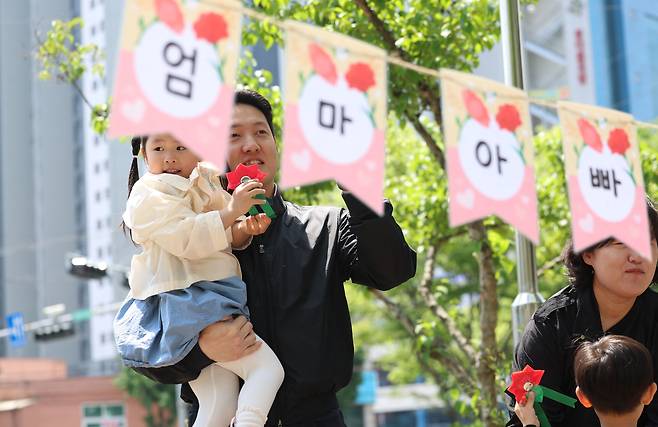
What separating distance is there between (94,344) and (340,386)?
47.6m

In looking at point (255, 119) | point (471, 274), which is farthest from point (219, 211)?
point (471, 274)

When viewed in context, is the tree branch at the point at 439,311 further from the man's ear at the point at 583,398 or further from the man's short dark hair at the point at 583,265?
the man's ear at the point at 583,398

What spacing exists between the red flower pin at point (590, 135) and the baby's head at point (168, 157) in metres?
1.14

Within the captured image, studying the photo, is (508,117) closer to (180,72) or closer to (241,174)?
(241,174)

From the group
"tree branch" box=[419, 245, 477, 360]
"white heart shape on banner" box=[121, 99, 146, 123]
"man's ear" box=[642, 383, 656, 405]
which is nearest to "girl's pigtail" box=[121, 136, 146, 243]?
"white heart shape on banner" box=[121, 99, 146, 123]

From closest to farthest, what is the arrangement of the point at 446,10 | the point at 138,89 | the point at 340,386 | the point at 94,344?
the point at 138,89, the point at 340,386, the point at 446,10, the point at 94,344

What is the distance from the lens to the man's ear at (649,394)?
9.55 feet

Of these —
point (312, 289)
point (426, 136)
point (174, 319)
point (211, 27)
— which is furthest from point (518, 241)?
point (211, 27)

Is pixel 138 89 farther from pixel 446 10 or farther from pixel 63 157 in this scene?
pixel 63 157

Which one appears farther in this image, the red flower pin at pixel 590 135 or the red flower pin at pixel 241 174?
the red flower pin at pixel 241 174

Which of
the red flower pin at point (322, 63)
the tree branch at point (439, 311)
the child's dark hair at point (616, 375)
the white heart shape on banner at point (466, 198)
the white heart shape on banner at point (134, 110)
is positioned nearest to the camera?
the white heart shape on banner at point (134, 110)

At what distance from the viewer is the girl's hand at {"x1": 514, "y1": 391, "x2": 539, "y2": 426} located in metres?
2.90

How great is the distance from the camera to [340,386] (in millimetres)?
2908

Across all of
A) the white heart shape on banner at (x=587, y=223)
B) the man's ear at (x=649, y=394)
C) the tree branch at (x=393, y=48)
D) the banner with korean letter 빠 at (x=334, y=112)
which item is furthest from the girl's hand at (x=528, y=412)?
the tree branch at (x=393, y=48)
